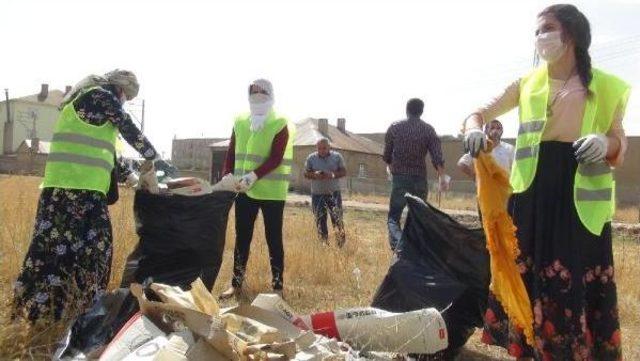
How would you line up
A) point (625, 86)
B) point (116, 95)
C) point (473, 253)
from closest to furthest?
point (625, 86) < point (473, 253) < point (116, 95)

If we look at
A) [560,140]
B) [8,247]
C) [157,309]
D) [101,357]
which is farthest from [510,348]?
[8,247]

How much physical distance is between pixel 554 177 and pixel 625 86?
521mm

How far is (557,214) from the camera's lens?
104 inches

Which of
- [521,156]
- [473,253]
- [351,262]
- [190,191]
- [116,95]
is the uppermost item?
[116,95]

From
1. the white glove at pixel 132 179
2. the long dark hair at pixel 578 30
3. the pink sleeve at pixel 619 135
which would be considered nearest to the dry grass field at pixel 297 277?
the white glove at pixel 132 179

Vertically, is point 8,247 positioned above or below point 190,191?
below

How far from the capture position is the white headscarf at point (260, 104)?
4.69 meters

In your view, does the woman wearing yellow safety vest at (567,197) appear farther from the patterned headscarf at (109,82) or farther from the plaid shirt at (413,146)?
the plaid shirt at (413,146)

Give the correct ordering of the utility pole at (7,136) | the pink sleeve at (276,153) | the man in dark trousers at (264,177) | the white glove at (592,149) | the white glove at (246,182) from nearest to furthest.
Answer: the white glove at (592,149) → the white glove at (246,182) → the pink sleeve at (276,153) → the man in dark trousers at (264,177) → the utility pole at (7,136)

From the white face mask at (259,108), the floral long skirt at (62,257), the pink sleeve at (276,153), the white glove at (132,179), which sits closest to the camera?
the floral long skirt at (62,257)

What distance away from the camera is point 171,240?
346 cm

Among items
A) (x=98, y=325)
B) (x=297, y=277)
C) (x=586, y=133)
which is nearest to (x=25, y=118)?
(x=297, y=277)

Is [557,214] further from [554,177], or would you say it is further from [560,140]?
[560,140]

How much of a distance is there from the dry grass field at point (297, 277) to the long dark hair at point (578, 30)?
1769mm
